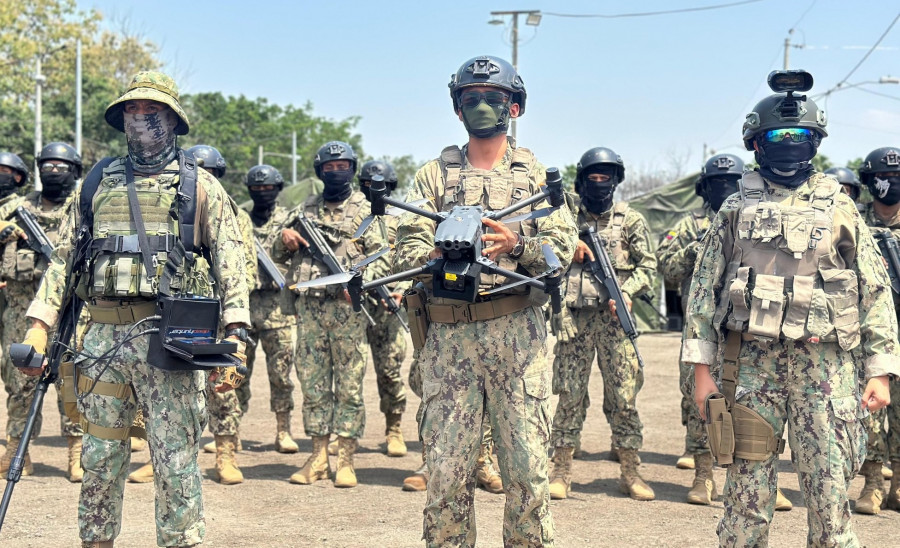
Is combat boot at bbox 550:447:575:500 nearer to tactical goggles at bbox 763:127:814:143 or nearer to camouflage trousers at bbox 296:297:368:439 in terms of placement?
camouflage trousers at bbox 296:297:368:439

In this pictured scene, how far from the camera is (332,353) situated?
797cm

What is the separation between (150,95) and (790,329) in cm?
323

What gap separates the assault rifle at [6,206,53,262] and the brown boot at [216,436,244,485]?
6.67 feet

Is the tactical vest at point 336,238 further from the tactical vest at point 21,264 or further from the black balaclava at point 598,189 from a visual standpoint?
the tactical vest at point 21,264

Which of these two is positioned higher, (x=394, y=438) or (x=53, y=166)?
(x=53, y=166)

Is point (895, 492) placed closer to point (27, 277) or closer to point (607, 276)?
point (607, 276)

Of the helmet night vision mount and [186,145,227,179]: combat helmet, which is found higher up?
[186,145,227,179]: combat helmet

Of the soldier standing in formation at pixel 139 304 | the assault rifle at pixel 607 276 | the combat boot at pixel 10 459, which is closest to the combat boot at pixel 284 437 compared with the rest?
the combat boot at pixel 10 459

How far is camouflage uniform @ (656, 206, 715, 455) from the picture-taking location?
7480mm

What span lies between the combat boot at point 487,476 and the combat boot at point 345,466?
0.99 m

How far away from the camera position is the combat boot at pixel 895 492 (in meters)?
7.11

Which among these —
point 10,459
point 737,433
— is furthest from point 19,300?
point 737,433

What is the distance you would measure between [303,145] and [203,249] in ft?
188

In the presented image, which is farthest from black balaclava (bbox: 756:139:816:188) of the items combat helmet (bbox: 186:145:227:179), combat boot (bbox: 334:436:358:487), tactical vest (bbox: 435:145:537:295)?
combat helmet (bbox: 186:145:227:179)
